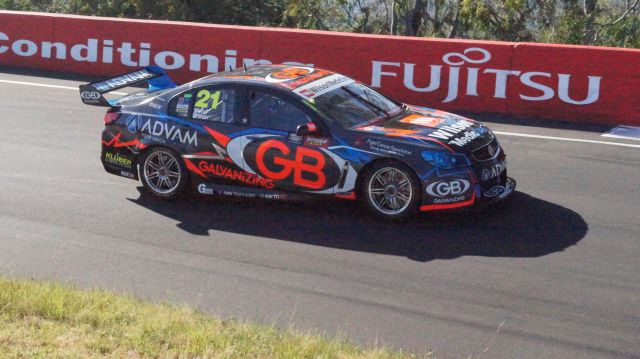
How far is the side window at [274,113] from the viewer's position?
10289 mm

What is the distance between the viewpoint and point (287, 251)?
9.41m

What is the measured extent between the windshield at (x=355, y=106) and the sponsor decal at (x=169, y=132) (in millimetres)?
1411

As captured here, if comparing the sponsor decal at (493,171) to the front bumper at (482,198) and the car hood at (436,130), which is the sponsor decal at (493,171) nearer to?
the front bumper at (482,198)

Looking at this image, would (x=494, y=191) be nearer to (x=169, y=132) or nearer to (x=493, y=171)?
(x=493, y=171)

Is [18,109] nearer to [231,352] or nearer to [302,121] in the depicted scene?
[302,121]

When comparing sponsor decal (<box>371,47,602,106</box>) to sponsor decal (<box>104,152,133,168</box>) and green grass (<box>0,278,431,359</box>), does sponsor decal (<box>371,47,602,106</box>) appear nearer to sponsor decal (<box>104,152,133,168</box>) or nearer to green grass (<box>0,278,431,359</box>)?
sponsor decal (<box>104,152,133,168</box>)

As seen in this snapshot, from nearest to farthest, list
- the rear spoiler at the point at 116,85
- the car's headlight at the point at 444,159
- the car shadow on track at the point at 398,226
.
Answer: the car shadow on track at the point at 398,226 < the car's headlight at the point at 444,159 < the rear spoiler at the point at 116,85

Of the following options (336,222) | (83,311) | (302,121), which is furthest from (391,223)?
(83,311)

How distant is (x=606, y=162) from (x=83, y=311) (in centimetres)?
756

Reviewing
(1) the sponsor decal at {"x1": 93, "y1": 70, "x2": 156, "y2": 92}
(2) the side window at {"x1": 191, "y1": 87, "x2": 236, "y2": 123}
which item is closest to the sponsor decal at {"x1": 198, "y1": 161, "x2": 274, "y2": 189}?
(2) the side window at {"x1": 191, "y1": 87, "x2": 236, "y2": 123}

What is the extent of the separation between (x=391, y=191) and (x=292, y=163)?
1064mm

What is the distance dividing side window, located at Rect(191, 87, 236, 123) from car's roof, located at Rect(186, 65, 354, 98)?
4.5 inches

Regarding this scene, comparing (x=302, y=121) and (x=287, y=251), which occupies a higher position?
(x=302, y=121)

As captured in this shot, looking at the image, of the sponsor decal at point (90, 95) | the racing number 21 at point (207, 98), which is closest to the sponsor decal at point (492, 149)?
the racing number 21 at point (207, 98)
